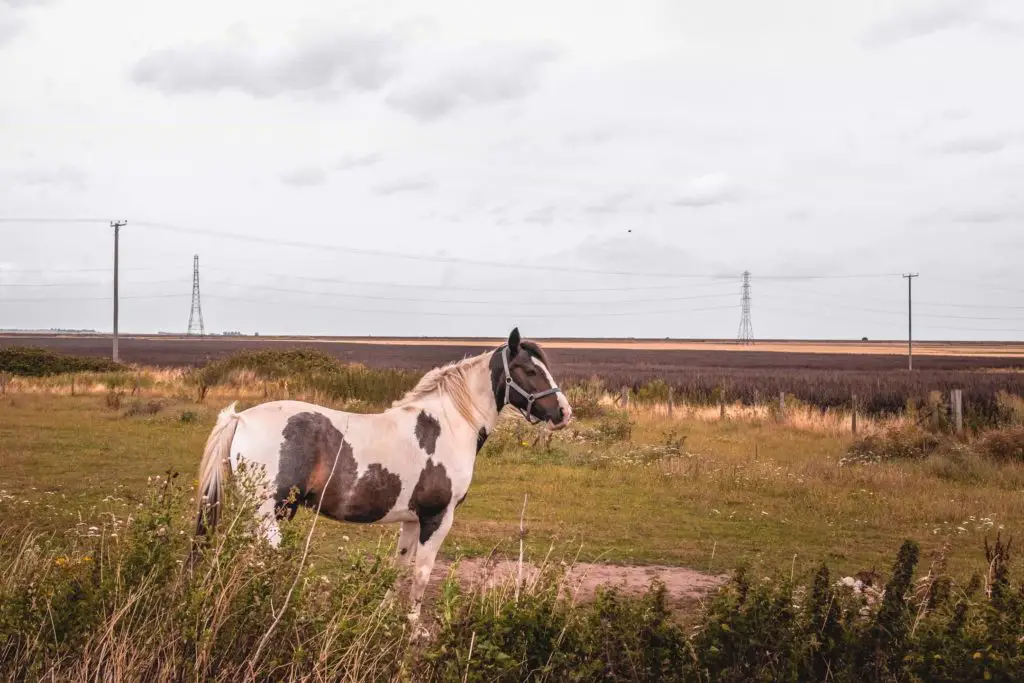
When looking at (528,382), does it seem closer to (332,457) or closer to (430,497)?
(430,497)

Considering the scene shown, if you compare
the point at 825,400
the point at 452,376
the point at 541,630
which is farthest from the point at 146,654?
the point at 825,400

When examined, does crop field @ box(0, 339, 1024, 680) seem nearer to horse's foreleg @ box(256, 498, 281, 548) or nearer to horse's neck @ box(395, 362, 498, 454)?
horse's foreleg @ box(256, 498, 281, 548)

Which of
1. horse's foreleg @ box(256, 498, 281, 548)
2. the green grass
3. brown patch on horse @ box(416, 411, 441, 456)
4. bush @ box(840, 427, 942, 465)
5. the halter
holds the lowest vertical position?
the green grass

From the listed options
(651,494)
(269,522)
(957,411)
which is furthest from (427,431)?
(957,411)

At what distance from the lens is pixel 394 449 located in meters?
5.74

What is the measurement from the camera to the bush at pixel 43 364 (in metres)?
36.9

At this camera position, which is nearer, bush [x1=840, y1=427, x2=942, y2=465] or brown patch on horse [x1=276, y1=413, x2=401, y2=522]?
brown patch on horse [x1=276, y1=413, x2=401, y2=522]

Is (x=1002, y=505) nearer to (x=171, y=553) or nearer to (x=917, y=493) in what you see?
(x=917, y=493)

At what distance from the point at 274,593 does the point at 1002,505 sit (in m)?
11.7

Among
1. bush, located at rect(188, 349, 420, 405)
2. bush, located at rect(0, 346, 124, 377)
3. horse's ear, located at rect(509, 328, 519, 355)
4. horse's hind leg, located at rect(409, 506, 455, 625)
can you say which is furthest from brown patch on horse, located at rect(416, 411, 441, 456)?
bush, located at rect(0, 346, 124, 377)

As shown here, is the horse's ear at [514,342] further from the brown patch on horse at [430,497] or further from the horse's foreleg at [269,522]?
the horse's foreleg at [269,522]

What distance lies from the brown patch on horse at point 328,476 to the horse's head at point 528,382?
1.11m

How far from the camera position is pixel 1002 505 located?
12.3 meters

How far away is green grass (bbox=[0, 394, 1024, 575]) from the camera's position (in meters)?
9.80
